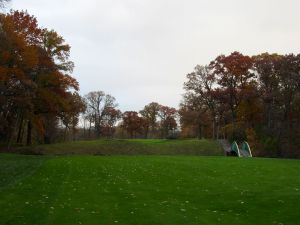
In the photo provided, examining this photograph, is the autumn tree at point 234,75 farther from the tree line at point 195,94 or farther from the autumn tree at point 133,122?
the autumn tree at point 133,122

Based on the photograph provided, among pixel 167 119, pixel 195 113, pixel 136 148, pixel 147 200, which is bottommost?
pixel 147 200

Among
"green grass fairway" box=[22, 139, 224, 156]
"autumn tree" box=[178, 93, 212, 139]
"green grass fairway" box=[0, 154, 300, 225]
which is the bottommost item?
"green grass fairway" box=[0, 154, 300, 225]

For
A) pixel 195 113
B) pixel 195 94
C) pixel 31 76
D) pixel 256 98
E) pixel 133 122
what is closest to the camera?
pixel 31 76

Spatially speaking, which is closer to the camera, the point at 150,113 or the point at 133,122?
the point at 133,122

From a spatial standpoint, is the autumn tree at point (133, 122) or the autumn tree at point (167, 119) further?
the autumn tree at point (167, 119)

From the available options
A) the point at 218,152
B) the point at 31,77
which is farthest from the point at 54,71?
the point at 218,152

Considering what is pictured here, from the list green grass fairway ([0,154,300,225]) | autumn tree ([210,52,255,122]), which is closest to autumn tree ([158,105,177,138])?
autumn tree ([210,52,255,122])

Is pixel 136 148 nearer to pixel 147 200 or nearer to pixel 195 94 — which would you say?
pixel 195 94

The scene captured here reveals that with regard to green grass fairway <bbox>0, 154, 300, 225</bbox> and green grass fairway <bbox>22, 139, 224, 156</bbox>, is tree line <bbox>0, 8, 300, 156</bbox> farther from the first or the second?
green grass fairway <bbox>0, 154, 300, 225</bbox>

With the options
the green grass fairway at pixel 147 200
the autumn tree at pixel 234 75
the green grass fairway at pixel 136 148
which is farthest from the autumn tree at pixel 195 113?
the green grass fairway at pixel 147 200

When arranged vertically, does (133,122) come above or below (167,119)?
below

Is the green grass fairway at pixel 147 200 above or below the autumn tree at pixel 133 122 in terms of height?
below

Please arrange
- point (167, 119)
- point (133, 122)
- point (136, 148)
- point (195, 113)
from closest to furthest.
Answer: point (136, 148)
point (195, 113)
point (133, 122)
point (167, 119)

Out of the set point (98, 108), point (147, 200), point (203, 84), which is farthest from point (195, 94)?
point (147, 200)
